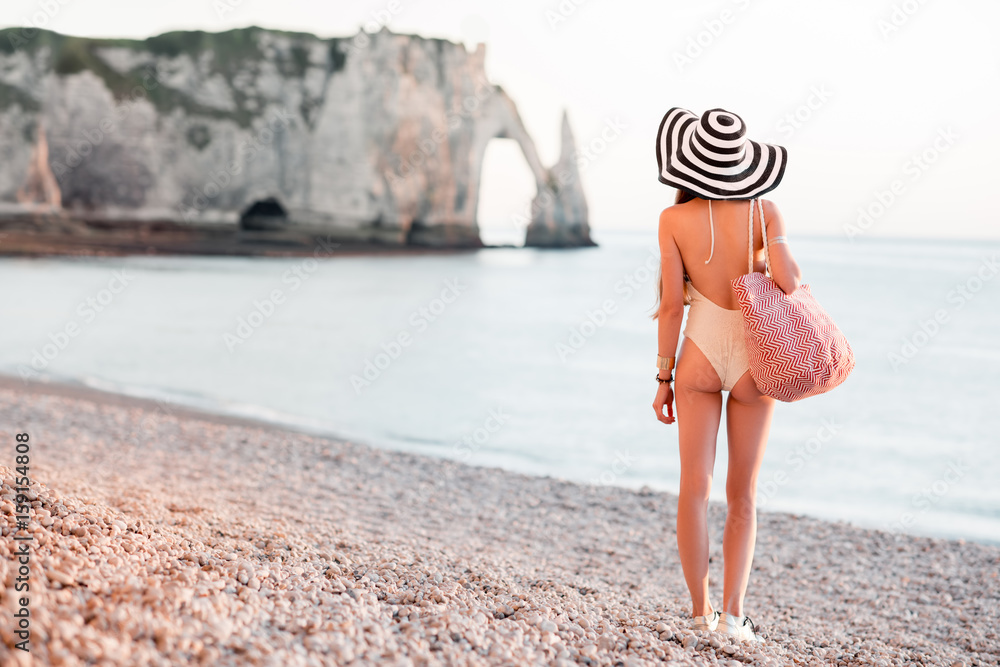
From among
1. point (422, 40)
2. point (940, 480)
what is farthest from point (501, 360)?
point (422, 40)

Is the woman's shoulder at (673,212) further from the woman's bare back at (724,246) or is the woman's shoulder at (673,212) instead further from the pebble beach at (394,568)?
the pebble beach at (394,568)

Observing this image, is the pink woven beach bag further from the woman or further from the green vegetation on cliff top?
the green vegetation on cliff top

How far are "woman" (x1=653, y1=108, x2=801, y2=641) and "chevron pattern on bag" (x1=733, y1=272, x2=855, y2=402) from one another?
0.09 metres

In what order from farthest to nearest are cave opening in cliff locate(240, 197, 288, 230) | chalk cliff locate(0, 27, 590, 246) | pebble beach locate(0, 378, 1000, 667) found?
1. cave opening in cliff locate(240, 197, 288, 230)
2. chalk cliff locate(0, 27, 590, 246)
3. pebble beach locate(0, 378, 1000, 667)

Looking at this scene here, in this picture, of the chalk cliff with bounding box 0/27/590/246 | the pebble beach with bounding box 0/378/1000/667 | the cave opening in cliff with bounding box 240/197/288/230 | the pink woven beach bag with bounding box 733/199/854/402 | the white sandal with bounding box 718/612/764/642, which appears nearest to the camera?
the pebble beach with bounding box 0/378/1000/667

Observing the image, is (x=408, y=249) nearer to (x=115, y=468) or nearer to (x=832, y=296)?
(x=832, y=296)

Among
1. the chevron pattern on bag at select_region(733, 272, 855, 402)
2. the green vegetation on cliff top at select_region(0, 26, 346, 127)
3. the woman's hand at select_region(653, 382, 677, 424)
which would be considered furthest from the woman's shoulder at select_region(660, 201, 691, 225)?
the green vegetation on cliff top at select_region(0, 26, 346, 127)

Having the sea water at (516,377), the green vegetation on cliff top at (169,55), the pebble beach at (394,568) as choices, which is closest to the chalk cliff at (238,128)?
the green vegetation on cliff top at (169,55)

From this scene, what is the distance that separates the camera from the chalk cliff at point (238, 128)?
118ft

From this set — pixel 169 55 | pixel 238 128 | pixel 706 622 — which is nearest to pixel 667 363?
pixel 706 622

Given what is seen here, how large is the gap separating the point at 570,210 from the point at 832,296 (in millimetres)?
21886

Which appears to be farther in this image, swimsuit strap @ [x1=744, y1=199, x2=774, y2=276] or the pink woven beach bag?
swimsuit strap @ [x1=744, y1=199, x2=774, y2=276]

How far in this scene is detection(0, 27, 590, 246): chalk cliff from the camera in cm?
3594

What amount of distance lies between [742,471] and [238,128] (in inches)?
1582
